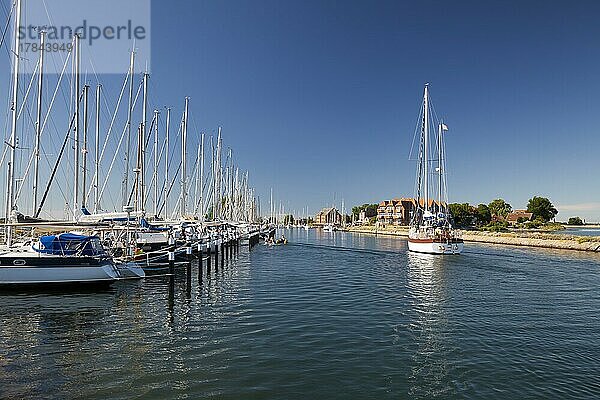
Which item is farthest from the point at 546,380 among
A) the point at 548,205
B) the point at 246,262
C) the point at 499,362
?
the point at 548,205

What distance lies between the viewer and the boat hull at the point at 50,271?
83.1 feet

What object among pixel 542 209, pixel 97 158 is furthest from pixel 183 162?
pixel 542 209

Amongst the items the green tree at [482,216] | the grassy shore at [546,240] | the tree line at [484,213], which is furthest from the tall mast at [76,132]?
the green tree at [482,216]

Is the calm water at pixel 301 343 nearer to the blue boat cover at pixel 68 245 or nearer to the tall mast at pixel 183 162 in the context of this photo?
the blue boat cover at pixel 68 245

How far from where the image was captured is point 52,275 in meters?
25.8

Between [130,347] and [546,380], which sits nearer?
[546,380]

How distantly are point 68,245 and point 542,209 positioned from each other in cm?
19021

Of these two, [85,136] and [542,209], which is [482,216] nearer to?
[542,209]

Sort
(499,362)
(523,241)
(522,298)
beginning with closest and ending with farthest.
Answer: (499,362), (522,298), (523,241)

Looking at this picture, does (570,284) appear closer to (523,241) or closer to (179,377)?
(179,377)

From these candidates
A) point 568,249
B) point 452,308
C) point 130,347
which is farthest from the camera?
point 568,249

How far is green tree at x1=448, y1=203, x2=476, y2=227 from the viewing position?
500 ft

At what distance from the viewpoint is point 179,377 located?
12.7 metres

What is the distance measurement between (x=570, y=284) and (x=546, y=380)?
24372 millimetres
